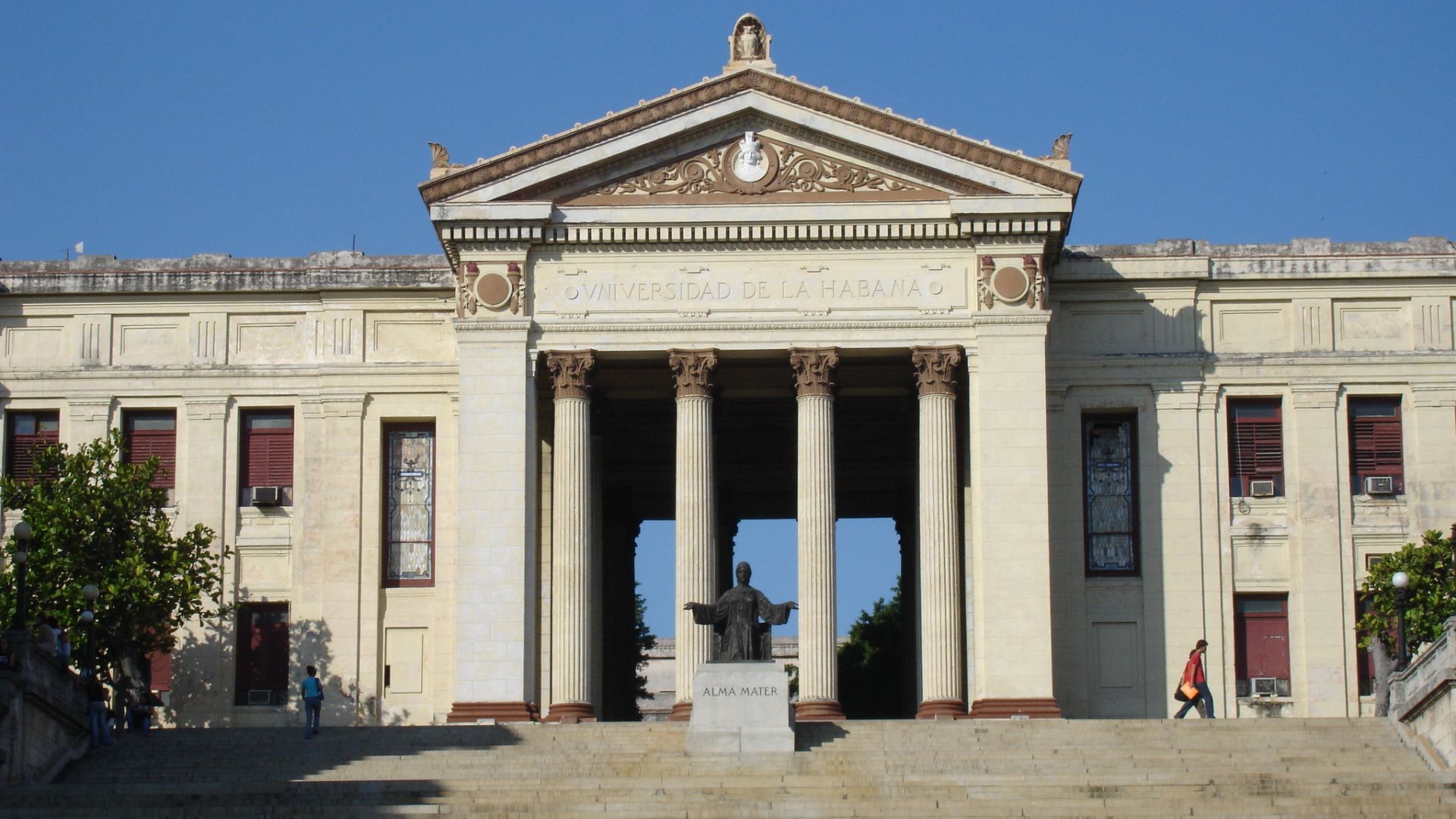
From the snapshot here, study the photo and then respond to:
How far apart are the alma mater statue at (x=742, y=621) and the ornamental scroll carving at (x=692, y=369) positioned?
8.25 meters

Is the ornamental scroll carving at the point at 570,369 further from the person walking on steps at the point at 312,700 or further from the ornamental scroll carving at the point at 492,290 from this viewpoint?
the person walking on steps at the point at 312,700

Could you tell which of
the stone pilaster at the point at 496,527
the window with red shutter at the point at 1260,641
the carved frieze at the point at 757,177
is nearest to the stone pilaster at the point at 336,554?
the stone pilaster at the point at 496,527

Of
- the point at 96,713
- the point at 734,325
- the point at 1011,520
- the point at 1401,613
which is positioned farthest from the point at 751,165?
the point at 96,713

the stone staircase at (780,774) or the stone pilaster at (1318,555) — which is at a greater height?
the stone pilaster at (1318,555)

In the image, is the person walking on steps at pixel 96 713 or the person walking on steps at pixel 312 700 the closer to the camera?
the person walking on steps at pixel 96 713

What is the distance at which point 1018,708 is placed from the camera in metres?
49.4

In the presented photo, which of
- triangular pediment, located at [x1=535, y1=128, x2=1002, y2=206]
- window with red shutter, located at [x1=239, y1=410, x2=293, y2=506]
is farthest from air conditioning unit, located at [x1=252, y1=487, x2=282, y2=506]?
triangular pediment, located at [x1=535, y1=128, x2=1002, y2=206]

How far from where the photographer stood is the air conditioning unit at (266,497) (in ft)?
181

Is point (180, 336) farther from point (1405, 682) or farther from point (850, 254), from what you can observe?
point (1405, 682)

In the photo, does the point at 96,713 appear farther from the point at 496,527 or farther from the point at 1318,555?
the point at 1318,555

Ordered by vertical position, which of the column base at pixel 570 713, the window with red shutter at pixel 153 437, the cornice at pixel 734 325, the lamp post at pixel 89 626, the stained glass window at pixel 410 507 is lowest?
the column base at pixel 570 713

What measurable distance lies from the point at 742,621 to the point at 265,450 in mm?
16643

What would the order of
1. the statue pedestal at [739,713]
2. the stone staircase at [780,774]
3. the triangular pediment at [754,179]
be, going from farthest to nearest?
1. the triangular pediment at [754,179]
2. the statue pedestal at [739,713]
3. the stone staircase at [780,774]

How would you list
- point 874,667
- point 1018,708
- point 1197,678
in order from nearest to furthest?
1. point 1197,678
2. point 1018,708
3. point 874,667
